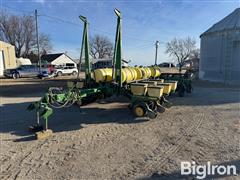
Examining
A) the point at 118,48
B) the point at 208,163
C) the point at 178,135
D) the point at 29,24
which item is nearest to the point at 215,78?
the point at 118,48

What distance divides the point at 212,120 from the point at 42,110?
5.39m

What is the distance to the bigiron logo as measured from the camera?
13.4 feet

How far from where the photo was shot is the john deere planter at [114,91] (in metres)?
6.44

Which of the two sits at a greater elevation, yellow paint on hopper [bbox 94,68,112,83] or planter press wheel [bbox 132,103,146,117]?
yellow paint on hopper [bbox 94,68,112,83]

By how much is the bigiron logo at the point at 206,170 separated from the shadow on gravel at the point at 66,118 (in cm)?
325

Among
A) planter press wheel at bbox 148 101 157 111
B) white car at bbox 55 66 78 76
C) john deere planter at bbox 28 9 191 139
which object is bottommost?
planter press wheel at bbox 148 101 157 111

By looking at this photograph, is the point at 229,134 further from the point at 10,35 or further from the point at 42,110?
the point at 10,35

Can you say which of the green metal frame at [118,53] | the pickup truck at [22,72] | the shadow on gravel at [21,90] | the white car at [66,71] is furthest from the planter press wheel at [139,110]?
the white car at [66,71]

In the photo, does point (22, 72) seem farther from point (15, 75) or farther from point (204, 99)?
point (204, 99)

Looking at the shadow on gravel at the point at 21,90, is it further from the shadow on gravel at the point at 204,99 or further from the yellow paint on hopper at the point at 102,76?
the shadow on gravel at the point at 204,99

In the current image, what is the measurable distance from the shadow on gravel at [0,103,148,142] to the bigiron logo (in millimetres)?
3252

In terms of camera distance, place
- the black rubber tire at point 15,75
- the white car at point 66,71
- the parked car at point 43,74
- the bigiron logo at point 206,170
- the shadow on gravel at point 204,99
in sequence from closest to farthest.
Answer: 1. the bigiron logo at point 206,170
2. the shadow on gravel at point 204,99
3. the black rubber tire at point 15,75
4. the parked car at point 43,74
5. the white car at point 66,71

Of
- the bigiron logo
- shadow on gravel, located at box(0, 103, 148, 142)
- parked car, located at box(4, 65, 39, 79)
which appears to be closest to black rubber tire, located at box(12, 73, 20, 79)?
parked car, located at box(4, 65, 39, 79)

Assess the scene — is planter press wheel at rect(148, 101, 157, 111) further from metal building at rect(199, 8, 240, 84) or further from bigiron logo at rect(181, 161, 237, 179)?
metal building at rect(199, 8, 240, 84)
